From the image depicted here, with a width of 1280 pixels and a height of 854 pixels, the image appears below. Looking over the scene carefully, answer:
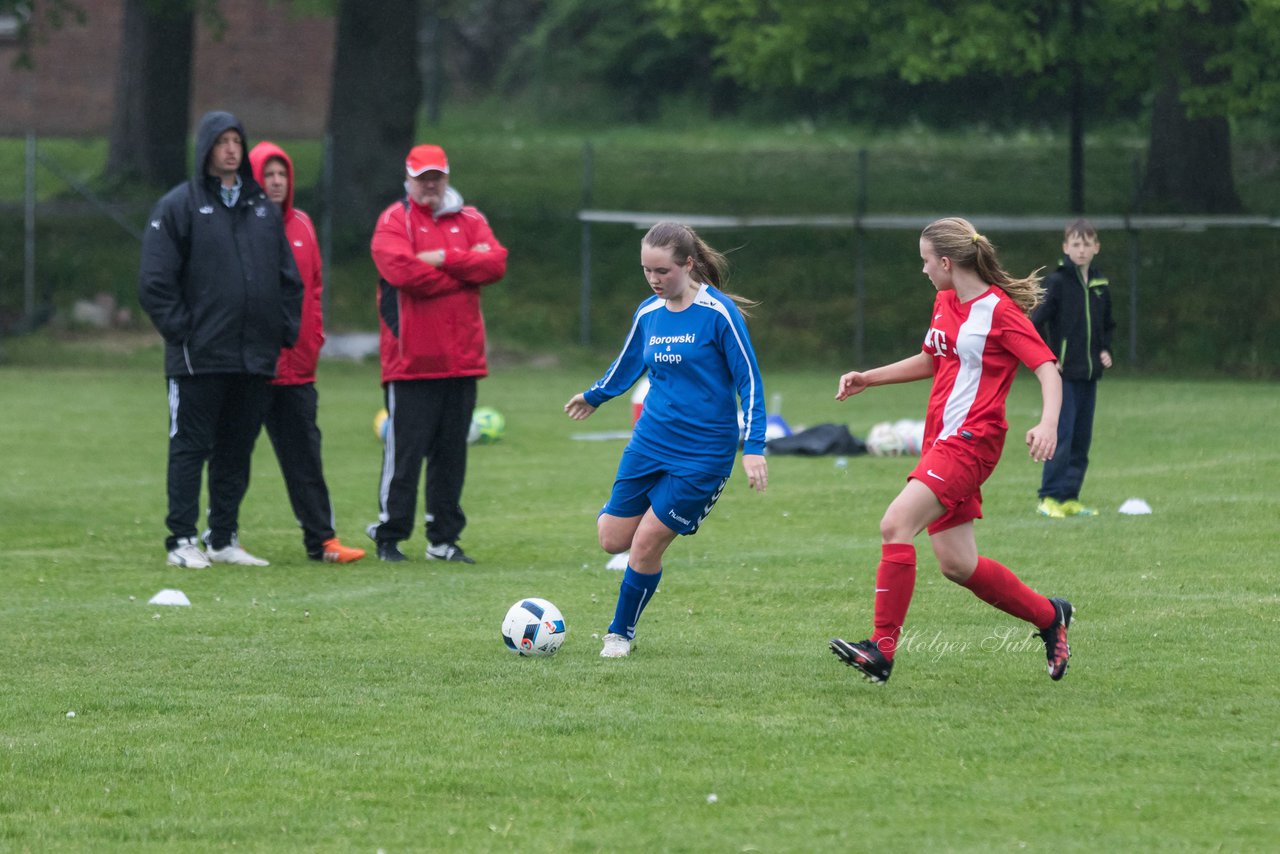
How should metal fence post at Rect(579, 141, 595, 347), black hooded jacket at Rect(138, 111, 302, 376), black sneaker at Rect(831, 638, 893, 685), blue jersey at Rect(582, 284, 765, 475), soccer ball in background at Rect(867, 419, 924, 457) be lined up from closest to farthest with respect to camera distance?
black sneaker at Rect(831, 638, 893, 685) < blue jersey at Rect(582, 284, 765, 475) < black hooded jacket at Rect(138, 111, 302, 376) < soccer ball in background at Rect(867, 419, 924, 457) < metal fence post at Rect(579, 141, 595, 347)

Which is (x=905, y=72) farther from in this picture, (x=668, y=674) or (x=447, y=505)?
(x=668, y=674)

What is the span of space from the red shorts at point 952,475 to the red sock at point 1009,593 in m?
0.25

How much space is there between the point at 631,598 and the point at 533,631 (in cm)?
41

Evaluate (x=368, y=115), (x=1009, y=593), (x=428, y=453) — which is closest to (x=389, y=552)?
(x=428, y=453)

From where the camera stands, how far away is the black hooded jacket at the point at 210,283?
9.27 metres

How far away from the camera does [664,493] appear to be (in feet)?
22.7

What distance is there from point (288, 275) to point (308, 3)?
21.3 metres

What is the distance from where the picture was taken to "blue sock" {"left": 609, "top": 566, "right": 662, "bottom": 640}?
705 centimetres

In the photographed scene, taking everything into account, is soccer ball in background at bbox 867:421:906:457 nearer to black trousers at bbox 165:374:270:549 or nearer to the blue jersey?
black trousers at bbox 165:374:270:549

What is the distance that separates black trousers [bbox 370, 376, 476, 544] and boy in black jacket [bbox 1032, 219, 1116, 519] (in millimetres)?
3762

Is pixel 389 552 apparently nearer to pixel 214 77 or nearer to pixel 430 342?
pixel 430 342

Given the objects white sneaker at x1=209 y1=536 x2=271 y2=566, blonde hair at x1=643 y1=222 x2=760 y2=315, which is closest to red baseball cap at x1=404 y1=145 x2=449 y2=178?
white sneaker at x1=209 y1=536 x2=271 y2=566

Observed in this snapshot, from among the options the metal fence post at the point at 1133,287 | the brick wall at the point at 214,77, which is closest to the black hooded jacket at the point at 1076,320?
the metal fence post at the point at 1133,287

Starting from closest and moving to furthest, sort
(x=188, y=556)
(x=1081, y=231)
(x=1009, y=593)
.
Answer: (x=1009, y=593) < (x=188, y=556) < (x=1081, y=231)
